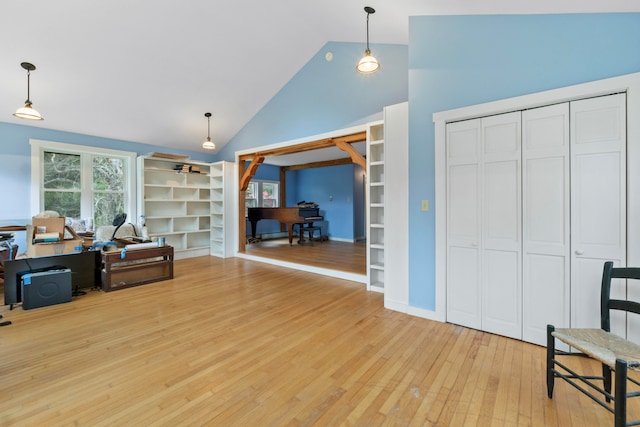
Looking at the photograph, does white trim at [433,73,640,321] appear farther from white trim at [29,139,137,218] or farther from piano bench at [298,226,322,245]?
white trim at [29,139,137,218]

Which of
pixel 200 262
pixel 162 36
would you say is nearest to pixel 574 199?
pixel 162 36

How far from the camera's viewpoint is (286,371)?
2031 mm

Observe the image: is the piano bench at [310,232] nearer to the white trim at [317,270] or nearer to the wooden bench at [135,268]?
the white trim at [317,270]

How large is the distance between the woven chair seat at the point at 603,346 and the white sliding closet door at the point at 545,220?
65 centimetres

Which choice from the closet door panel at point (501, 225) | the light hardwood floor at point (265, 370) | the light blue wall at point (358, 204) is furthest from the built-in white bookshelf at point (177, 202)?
the closet door panel at point (501, 225)

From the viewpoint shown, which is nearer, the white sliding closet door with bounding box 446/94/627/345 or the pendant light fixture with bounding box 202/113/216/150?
the white sliding closet door with bounding box 446/94/627/345

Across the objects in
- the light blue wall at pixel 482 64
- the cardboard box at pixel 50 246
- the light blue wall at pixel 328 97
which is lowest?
the cardboard box at pixel 50 246

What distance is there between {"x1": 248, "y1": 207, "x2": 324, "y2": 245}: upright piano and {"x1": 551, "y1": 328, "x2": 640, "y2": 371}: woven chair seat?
6.30 meters

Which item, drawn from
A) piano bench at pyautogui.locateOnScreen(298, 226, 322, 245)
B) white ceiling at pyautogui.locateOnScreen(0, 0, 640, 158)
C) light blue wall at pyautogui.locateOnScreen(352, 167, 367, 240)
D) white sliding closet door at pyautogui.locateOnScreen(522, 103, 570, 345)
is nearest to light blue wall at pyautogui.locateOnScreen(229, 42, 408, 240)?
white ceiling at pyautogui.locateOnScreen(0, 0, 640, 158)

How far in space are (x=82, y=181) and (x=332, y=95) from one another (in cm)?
508

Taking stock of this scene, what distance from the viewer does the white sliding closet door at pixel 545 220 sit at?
90.1 inches

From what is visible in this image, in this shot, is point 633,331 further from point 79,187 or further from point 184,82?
point 79,187

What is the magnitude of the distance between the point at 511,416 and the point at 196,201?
668 centimetres

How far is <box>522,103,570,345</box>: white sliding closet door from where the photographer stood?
2.29 metres
